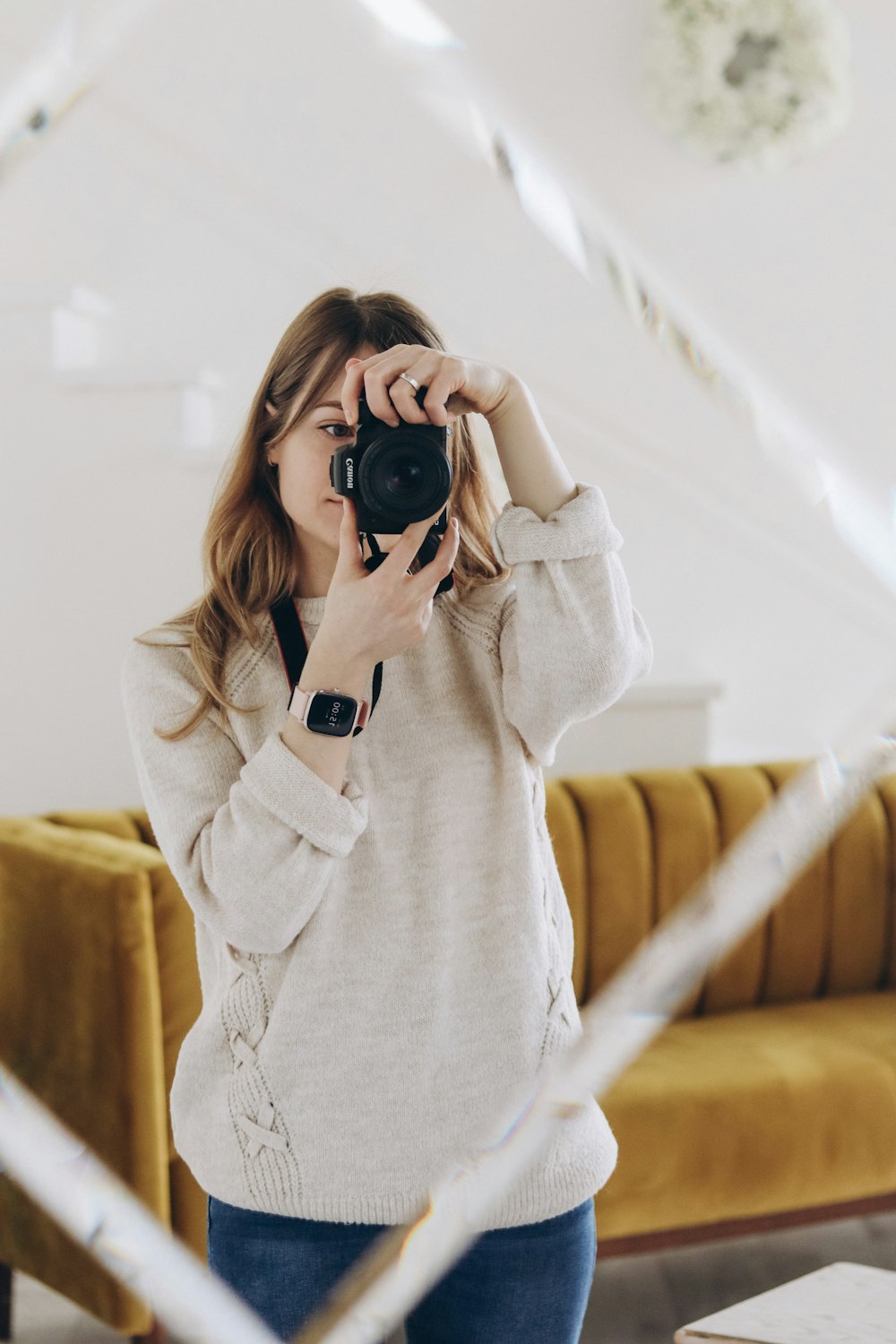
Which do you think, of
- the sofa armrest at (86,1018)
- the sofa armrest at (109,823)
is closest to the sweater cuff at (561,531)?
the sofa armrest at (86,1018)

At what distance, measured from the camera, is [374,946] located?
0.27 meters

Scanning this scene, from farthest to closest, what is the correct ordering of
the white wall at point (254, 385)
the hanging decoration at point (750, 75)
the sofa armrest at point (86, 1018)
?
the hanging decoration at point (750, 75) → the white wall at point (254, 385) → the sofa armrest at point (86, 1018)

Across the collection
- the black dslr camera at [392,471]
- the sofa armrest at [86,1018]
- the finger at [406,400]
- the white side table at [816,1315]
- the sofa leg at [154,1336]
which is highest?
the finger at [406,400]

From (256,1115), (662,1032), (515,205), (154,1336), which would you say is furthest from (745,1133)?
(515,205)

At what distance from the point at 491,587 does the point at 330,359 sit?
0.07 m

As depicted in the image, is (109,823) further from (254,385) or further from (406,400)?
(406,400)

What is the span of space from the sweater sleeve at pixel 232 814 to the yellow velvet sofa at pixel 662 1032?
0.29m

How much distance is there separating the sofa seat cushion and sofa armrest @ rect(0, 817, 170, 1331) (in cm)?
23

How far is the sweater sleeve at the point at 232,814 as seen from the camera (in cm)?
26

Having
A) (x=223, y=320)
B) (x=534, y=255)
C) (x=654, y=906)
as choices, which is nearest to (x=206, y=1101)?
(x=654, y=906)

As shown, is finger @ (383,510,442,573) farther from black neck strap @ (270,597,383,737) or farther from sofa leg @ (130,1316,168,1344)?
A: sofa leg @ (130,1316,168,1344)

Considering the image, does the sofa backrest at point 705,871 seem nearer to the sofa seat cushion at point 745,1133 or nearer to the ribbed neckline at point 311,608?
the sofa seat cushion at point 745,1133

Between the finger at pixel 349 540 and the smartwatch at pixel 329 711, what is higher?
the finger at pixel 349 540

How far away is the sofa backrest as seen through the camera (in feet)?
2.42
